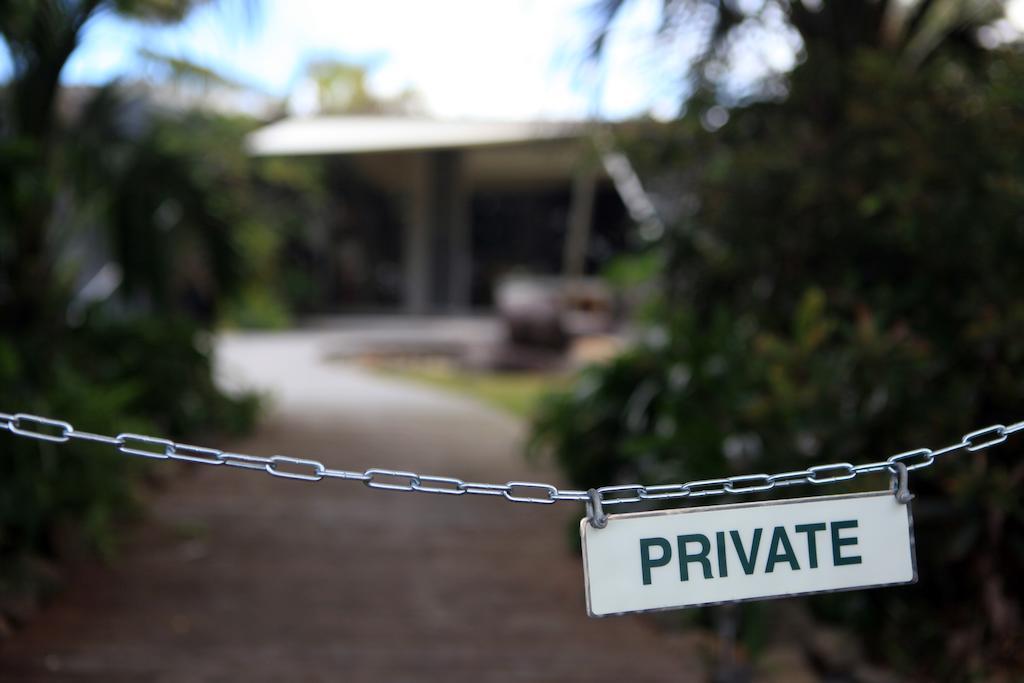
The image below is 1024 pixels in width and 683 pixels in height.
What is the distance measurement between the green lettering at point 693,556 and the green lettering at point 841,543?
234 millimetres

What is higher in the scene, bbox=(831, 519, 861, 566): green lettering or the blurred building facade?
the blurred building facade

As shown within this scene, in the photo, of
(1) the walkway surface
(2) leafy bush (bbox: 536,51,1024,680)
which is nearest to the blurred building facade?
(1) the walkway surface

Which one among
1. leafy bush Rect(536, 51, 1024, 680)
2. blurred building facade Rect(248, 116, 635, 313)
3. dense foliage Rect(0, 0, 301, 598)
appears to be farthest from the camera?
blurred building facade Rect(248, 116, 635, 313)

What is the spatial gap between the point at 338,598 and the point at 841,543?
3.06 meters

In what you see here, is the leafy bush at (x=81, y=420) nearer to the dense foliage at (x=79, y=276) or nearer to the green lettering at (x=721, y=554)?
the dense foliage at (x=79, y=276)

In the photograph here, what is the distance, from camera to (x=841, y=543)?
187 cm

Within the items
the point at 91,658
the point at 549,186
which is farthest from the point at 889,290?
the point at 549,186

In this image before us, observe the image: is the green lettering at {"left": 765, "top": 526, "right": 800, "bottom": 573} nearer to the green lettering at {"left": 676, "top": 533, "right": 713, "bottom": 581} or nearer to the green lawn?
the green lettering at {"left": 676, "top": 533, "right": 713, "bottom": 581}

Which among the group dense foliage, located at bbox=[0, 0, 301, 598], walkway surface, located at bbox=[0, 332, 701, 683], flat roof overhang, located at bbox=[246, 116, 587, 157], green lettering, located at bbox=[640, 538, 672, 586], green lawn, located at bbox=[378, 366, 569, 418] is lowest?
green lettering, located at bbox=[640, 538, 672, 586]

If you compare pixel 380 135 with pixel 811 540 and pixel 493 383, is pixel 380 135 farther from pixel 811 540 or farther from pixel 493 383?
pixel 811 540

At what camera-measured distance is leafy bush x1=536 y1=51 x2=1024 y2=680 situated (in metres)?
3.53

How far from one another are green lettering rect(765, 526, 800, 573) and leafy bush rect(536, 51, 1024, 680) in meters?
1.66

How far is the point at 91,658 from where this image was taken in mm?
3717

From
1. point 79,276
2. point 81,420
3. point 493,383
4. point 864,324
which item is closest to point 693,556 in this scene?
point 864,324
